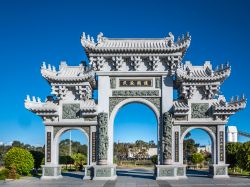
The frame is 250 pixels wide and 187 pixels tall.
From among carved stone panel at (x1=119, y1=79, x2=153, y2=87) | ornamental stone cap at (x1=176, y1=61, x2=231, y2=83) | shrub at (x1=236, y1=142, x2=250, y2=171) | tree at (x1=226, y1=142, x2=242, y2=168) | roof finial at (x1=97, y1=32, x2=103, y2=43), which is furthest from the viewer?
tree at (x1=226, y1=142, x2=242, y2=168)

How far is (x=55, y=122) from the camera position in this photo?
19.0 metres

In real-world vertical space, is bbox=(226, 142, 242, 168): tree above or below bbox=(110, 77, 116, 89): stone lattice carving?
below

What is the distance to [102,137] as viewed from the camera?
18375mm

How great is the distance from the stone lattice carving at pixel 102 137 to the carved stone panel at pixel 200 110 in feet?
15.1

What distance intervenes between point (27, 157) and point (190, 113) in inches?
356

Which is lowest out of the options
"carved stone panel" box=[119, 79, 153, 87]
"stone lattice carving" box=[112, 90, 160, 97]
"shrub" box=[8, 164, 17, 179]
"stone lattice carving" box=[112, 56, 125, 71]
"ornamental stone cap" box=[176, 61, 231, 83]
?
"shrub" box=[8, 164, 17, 179]

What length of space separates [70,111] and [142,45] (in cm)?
524

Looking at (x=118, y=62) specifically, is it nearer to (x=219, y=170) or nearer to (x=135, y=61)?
(x=135, y=61)

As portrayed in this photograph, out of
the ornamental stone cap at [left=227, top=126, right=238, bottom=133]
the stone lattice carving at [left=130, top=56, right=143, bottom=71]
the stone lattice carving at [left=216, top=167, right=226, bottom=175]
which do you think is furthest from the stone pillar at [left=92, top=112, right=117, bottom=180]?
the ornamental stone cap at [left=227, top=126, right=238, bottom=133]

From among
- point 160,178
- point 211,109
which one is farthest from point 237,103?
point 160,178

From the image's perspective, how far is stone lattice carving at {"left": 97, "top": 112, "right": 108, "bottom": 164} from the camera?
719 inches

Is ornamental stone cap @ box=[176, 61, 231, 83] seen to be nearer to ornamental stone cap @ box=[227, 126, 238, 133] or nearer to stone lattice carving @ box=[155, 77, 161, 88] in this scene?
stone lattice carving @ box=[155, 77, 161, 88]

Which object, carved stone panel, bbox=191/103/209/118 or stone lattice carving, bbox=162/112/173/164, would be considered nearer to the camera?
stone lattice carving, bbox=162/112/173/164

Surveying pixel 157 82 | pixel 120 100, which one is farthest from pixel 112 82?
pixel 157 82
